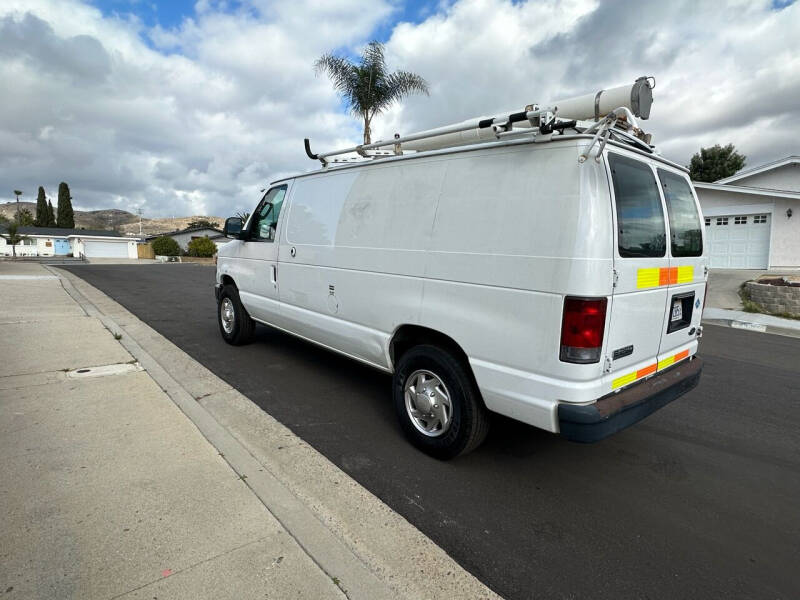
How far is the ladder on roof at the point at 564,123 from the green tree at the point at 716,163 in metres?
34.8

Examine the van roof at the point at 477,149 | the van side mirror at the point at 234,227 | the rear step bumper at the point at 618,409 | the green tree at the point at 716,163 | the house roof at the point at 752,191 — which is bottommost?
the rear step bumper at the point at 618,409

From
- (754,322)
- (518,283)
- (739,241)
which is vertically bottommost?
(754,322)

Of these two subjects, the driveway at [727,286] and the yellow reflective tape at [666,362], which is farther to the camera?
the driveway at [727,286]

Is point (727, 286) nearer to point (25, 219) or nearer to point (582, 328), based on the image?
point (582, 328)

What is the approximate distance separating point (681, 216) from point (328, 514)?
3165 millimetres

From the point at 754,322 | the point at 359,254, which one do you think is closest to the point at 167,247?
the point at 754,322

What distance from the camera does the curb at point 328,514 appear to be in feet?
6.76

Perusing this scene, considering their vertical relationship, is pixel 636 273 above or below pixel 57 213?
below

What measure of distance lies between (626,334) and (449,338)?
3.63ft

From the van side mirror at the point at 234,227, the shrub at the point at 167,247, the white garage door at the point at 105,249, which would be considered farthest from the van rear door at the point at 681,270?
the white garage door at the point at 105,249

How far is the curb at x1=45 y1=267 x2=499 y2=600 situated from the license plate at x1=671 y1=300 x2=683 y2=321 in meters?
2.29

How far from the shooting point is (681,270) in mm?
3219

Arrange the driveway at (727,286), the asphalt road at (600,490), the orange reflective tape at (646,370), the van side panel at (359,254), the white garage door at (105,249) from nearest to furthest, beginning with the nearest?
the asphalt road at (600,490)
the orange reflective tape at (646,370)
the van side panel at (359,254)
the driveway at (727,286)
the white garage door at (105,249)

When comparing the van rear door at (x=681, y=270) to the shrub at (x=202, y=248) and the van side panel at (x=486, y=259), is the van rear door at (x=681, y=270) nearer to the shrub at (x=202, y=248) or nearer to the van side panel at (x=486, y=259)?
the van side panel at (x=486, y=259)
